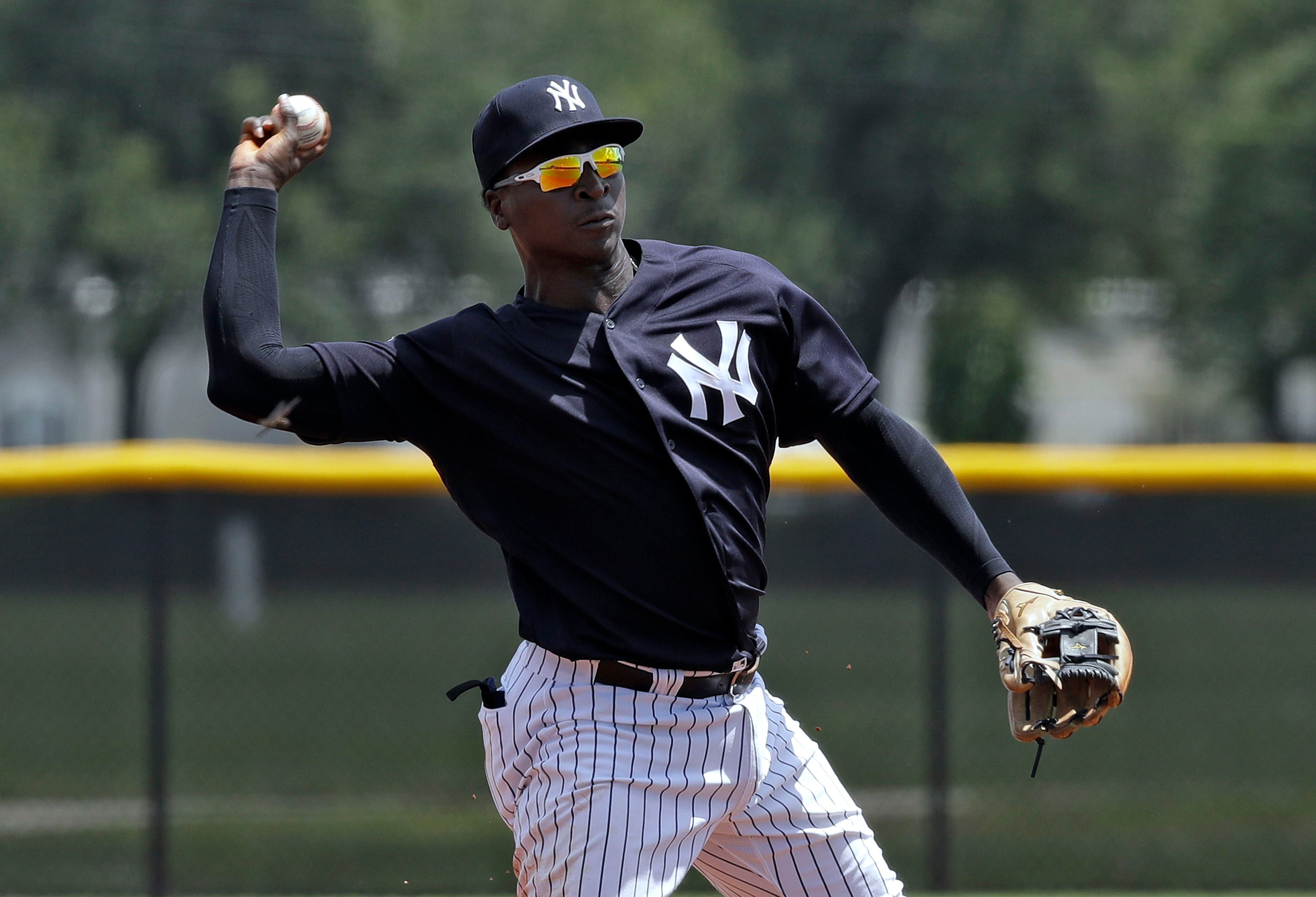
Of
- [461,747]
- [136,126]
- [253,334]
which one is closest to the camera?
[253,334]

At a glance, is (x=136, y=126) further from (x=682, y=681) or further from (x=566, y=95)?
(x=682, y=681)

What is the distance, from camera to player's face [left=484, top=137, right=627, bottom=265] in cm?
238

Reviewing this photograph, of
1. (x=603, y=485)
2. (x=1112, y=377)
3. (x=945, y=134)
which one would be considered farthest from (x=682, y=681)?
(x=1112, y=377)

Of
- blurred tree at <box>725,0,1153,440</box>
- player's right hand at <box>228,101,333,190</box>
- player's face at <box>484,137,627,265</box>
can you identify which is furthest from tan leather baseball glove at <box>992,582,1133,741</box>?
blurred tree at <box>725,0,1153,440</box>

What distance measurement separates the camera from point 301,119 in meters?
2.35

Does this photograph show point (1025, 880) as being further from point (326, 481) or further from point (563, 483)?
point (563, 483)

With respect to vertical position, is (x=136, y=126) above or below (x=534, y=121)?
above

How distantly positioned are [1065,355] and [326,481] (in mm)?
29885

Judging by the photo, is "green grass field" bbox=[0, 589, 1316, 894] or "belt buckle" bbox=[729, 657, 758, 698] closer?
"belt buckle" bbox=[729, 657, 758, 698]

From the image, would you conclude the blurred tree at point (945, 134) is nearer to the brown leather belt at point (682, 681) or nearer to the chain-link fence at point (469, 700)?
the chain-link fence at point (469, 700)

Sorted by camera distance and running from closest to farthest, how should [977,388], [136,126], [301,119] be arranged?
Answer: 1. [301,119]
2. [977,388]
3. [136,126]

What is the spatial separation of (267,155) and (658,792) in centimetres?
110

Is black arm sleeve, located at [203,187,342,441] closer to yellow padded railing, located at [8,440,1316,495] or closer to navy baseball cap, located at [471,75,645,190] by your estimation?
navy baseball cap, located at [471,75,645,190]

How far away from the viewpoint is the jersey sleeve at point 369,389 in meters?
2.33
